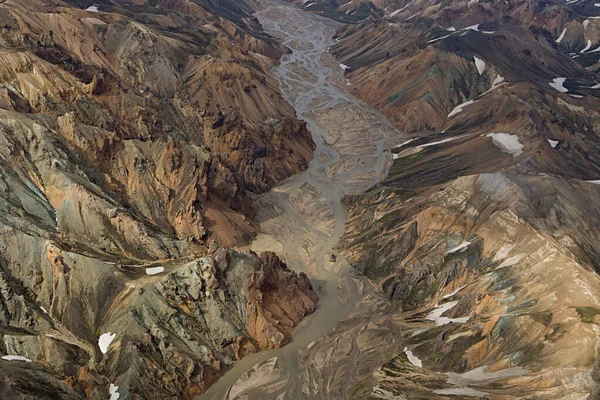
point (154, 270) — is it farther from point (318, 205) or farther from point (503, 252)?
point (318, 205)

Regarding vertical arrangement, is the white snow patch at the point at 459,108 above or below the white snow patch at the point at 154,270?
below

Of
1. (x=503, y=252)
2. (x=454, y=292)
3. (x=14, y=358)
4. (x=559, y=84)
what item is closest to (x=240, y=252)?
(x=454, y=292)

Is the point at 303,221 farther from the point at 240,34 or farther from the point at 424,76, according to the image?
the point at 240,34

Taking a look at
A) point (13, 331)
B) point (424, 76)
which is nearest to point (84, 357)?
point (13, 331)

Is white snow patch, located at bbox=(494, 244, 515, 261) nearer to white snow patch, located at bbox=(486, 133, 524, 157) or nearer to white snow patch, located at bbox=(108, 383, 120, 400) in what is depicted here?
white snow patch, located at bbox=(486, 133, 524, 157)

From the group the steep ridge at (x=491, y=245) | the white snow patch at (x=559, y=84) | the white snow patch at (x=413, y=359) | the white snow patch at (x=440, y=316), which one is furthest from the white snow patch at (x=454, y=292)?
the white snow patch at (x=559, y=84)

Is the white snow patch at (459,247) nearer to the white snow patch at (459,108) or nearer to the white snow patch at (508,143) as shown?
the white snow patch at (508,143)
